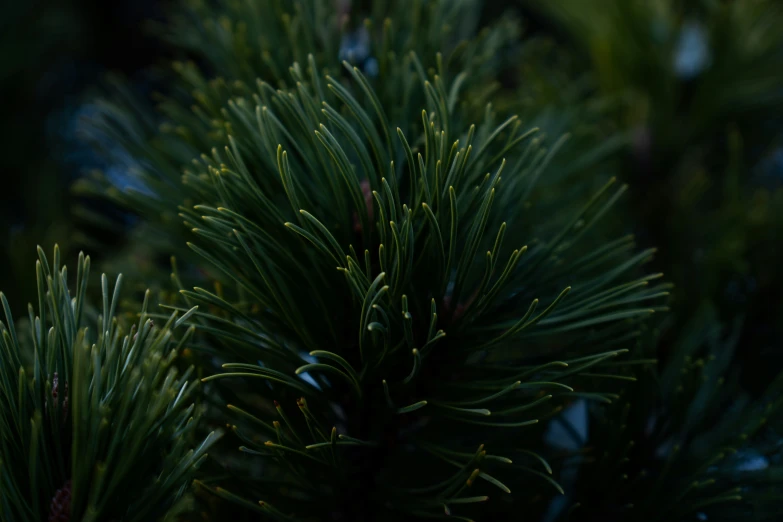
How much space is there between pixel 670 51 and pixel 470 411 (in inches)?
18.4

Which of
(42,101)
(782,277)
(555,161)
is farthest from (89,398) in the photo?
(42,101)

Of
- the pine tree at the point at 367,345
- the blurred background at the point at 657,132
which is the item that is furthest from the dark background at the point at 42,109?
the pine tree at the point at 367,345

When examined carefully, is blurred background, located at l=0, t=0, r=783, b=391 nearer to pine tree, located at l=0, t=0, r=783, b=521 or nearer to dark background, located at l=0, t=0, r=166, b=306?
dark background, located at l=0, t=0, r=166, b=306

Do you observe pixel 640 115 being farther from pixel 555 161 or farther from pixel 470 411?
pixel 470 411

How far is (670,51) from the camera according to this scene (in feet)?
2.08

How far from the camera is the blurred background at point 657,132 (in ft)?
1.73

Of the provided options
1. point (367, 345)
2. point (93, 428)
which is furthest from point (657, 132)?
point (93, 428)

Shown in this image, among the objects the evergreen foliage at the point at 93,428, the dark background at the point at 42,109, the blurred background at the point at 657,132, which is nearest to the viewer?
the evergreen foliage at the point at 93,428

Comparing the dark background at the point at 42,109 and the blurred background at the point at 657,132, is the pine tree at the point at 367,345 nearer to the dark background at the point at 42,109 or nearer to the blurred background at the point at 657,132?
the blurred background at the point at 657,132

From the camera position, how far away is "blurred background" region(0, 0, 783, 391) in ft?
1.73

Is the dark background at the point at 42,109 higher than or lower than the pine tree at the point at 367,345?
higher

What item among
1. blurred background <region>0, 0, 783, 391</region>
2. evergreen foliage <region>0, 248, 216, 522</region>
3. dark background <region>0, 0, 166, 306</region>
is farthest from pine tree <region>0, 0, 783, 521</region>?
dark background <region>0, 0, 166, 306</region>

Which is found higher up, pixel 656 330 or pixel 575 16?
pixel 575 16

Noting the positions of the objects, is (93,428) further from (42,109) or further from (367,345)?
(42,109)
